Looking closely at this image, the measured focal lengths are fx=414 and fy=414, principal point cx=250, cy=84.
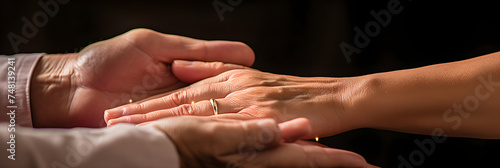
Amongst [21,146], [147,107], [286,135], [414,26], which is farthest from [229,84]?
[414,26]

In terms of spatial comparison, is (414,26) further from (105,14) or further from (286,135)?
(105,14)

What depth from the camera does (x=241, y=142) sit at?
0.55 metres

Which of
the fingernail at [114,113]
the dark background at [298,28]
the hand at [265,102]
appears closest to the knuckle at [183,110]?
the hand at [265,102]

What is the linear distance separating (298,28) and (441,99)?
0.67 m

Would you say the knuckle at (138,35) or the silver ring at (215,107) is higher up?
the knuckle at (138,35)

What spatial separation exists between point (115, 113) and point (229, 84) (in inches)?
9.3

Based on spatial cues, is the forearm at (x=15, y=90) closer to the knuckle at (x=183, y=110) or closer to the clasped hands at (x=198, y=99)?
the clasped hands at (x=198, y=99)

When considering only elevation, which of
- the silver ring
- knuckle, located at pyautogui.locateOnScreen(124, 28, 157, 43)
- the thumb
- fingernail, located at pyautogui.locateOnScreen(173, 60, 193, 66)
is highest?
knuckle, located at pyautogui.locateOnScreen(124, 28, 157, 43)

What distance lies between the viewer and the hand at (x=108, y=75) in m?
0.93

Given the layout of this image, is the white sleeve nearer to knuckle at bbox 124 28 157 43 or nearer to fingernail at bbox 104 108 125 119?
fingernail at bbox 104 108 125 119

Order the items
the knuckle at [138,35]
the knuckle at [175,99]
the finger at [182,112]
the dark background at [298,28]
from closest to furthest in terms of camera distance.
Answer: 1. the finger at [182,112]
2. the knuckle at [175,99]
3. the knuckle at [138,35]
4. the dark background at [298,28]

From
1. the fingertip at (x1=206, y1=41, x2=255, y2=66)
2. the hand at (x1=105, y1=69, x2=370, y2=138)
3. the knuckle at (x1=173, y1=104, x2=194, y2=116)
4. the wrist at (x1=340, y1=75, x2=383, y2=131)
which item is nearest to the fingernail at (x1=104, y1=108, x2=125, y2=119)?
the hand at (x1=105, y1=69, x2=370, y2=138)

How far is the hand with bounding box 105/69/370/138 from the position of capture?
0.77 m

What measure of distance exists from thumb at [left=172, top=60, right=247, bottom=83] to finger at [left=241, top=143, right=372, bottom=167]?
0.42 metres
